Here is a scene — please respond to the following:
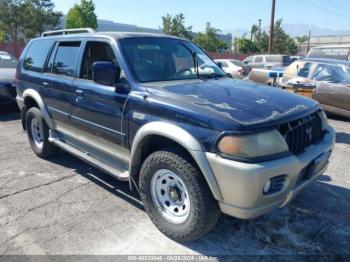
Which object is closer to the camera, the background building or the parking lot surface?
the parking lot surface

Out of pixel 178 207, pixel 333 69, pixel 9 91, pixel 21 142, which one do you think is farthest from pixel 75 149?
pixel 333 69

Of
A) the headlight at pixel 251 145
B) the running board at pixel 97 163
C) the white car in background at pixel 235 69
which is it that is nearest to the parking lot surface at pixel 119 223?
the running board at pixel 97 163

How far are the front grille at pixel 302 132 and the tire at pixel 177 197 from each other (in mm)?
795

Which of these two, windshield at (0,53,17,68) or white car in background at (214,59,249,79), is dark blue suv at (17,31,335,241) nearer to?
windshield at (0,53,17,68)

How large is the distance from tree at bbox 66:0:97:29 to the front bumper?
126 ft

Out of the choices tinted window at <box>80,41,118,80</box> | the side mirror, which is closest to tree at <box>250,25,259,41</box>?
tinted window at <box>80,41,118,80</box>

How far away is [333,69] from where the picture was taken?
8859 millimetres

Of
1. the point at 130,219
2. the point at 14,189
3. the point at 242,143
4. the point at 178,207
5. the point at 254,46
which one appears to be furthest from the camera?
the point at 254,46

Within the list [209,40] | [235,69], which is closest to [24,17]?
[209,40]

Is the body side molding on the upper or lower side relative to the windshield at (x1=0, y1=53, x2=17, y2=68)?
lower

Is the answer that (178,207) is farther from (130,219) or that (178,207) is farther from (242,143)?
(242,143)

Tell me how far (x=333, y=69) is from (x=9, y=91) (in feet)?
26.6

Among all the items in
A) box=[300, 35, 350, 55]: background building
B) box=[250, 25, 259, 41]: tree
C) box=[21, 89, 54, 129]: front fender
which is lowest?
box=[21, 89, 54, 129]: front fender

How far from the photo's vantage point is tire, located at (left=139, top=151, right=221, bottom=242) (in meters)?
2.96
